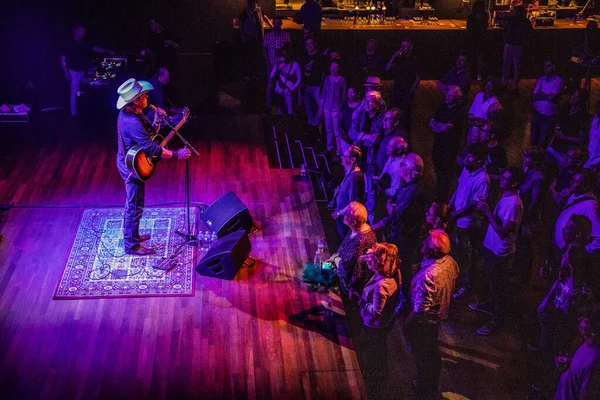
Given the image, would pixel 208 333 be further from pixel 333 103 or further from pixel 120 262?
pixel 333 103

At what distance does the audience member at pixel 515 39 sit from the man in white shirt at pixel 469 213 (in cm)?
567

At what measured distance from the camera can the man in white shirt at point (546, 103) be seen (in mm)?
8938

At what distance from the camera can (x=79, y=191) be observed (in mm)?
7848

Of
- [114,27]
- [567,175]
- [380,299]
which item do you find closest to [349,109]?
[567,175]

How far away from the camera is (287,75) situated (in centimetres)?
968

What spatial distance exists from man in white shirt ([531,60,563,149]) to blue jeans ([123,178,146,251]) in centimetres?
575

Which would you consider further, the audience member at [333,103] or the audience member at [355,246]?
the audience member at [333,103]

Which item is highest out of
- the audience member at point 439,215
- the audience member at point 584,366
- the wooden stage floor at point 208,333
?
the audience member at point 439,215

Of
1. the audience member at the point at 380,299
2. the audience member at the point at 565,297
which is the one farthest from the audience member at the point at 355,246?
the audience member at the point at 565,297

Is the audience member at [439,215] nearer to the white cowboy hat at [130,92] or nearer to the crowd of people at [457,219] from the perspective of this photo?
the crowd of people at [457,219]

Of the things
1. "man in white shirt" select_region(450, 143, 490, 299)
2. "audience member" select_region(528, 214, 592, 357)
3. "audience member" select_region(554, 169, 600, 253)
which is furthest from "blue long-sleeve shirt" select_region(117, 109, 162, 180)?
"audience member" select_region(554, 169, 600, 253)

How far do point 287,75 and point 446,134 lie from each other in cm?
286

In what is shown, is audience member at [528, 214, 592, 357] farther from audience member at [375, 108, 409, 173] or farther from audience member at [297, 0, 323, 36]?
audience member at [297, 0, 323, 36]

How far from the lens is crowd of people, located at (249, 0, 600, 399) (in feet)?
16.0
